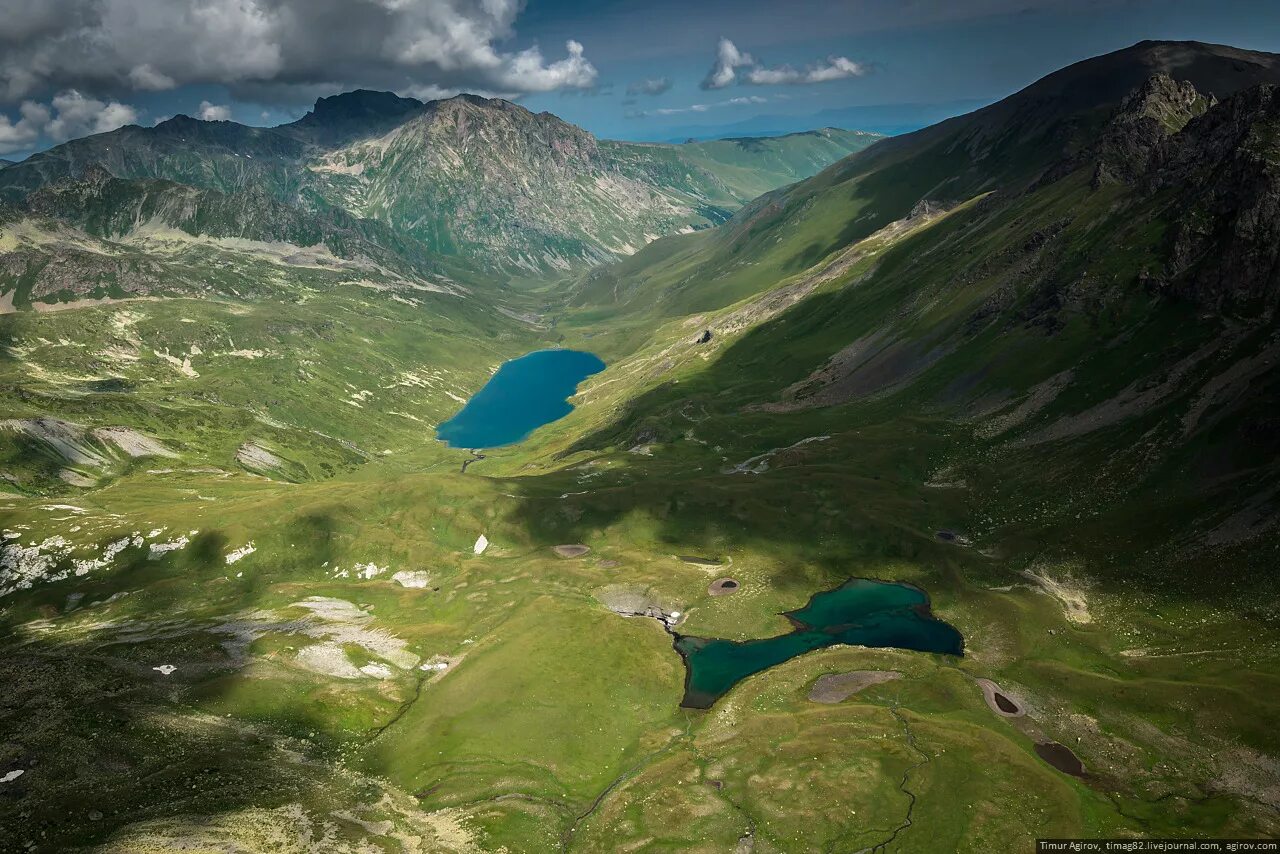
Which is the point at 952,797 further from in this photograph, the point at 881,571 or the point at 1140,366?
the point at 1140,366

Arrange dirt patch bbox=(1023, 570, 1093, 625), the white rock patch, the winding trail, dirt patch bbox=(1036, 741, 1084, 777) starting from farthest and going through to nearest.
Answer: the white rock patch
dirt patch bbox=(1023, 570, 1093, 625)
dirt patch bbox=(1036, 741, 1084, 777)
the winding trail

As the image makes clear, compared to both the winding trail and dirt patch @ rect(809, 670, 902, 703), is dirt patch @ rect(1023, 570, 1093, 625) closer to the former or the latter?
dirt patch @ rect(809, 670, 902, 703)

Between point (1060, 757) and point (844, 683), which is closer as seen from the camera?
point (1060, 757)

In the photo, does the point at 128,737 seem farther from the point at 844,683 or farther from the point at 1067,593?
the point at 1067,593

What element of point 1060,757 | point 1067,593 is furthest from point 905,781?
point 1067,593

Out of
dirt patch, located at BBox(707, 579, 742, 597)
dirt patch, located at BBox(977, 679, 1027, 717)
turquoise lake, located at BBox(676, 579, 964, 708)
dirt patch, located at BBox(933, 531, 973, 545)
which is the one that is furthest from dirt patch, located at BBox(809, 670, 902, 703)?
dirt patch, located at BBox(933, 531, 973, 545)

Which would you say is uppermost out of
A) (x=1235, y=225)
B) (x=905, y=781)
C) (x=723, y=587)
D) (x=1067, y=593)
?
(x=1235, y=225)

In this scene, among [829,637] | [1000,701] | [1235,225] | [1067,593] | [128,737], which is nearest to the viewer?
[128,737]

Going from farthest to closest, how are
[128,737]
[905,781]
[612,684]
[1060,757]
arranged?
[612,684], [1060,757], [128,737], [905,781]
